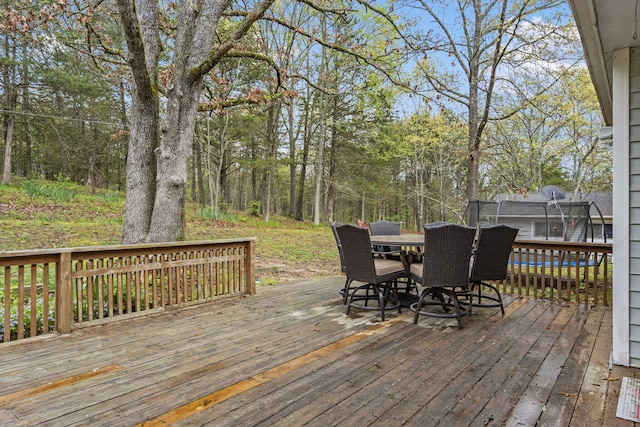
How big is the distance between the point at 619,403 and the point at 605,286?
299cm

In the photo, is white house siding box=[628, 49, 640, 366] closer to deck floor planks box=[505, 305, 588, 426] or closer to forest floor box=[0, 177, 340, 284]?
deck floor planks box=[505, 305, 588, 426]

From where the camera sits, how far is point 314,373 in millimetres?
2330

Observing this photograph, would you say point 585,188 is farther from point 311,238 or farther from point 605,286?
point 605,286

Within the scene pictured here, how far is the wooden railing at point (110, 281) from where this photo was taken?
2.94m

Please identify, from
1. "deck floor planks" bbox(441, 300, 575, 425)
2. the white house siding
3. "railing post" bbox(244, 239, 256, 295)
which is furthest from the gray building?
"railing post" bbox(244, 239, 256, 295)

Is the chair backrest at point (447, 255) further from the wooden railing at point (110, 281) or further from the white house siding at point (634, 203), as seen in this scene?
the wooden railing at point (110, 281)

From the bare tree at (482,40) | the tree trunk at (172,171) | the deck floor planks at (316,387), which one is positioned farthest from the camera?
the bare tree at (482,40)

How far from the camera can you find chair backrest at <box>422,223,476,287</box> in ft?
10.7

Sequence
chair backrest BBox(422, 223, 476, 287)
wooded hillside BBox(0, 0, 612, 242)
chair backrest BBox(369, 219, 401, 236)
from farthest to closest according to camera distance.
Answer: chair backrest BBox(369, 219, 401, 236)
wooded hillside BBox(0, 0, 612, 242)
chair backrest BBox(422, 223, 476, 287)

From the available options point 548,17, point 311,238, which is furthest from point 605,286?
point 311,238

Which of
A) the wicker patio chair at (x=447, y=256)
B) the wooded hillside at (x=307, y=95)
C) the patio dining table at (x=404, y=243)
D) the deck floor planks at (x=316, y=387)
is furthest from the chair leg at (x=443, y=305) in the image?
the wooded hillside at (x=307, y=95)

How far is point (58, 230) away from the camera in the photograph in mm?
7543

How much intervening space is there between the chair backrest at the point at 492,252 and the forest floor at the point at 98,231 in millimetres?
3385

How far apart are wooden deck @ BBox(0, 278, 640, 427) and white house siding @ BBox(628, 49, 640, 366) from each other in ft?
0.93
